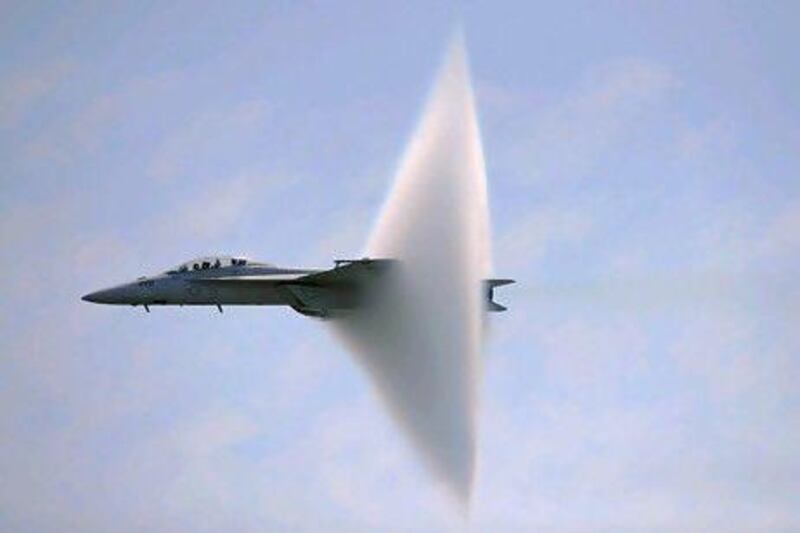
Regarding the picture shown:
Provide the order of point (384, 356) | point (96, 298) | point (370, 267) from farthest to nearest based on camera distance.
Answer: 1. point (96, 298)
2. point (384, 356)
3. point (370, 267)

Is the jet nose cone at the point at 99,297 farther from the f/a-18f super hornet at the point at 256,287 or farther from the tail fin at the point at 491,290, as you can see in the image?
the tail fin at the point at 491,290

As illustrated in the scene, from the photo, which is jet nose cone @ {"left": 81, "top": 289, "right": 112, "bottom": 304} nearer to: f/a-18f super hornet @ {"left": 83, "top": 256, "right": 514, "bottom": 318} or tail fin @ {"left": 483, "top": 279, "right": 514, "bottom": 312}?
f/a-18f super hornet @ {"left": 83, "top": 256, "right": 514, "bottom": 318}

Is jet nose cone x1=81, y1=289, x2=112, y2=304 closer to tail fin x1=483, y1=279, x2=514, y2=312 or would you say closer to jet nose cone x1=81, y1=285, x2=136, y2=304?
jet nose cone x1=81, y1=285, x2=136, y2=304

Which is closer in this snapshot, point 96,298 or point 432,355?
point 432,355

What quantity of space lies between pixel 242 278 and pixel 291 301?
11.2 ft

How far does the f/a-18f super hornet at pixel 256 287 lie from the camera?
222ft

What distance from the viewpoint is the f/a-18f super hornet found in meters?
67.8

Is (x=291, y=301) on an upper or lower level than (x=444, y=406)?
upper

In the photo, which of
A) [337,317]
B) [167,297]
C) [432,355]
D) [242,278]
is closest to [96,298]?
[167,297]

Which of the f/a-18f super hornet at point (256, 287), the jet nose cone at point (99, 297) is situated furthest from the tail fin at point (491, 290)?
the jet nose cone at point (99, 297)

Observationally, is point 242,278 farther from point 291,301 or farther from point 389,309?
point 389,309

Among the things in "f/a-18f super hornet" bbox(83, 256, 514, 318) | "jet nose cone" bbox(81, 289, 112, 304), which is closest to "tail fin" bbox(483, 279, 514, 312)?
"f/a-18f super hornet" bbox(83, 256, 514, 318)

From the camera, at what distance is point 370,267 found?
2562 inches

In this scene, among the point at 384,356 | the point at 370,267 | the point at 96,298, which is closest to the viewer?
the point at 370,267
